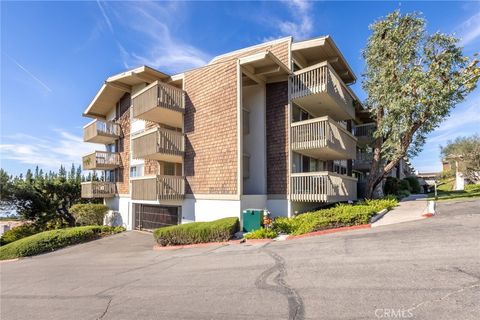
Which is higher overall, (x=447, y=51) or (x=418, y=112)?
(x=447, y=51)

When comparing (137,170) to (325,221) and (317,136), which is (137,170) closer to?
(317,136)

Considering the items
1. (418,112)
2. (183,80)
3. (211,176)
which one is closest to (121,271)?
(211,176)

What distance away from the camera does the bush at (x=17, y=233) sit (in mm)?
20453

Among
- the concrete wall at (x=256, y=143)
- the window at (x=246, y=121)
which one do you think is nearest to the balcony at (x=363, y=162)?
the concrete wall at (x=256, y=143)

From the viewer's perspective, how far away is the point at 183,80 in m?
16.2

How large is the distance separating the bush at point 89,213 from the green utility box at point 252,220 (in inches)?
553

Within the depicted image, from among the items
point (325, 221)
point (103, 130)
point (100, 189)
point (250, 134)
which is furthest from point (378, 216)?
point (103, 130)

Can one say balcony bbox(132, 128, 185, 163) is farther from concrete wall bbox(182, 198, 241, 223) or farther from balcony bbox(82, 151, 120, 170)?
balcony bbox(82, 151, 120, 170)

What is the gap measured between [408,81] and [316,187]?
28.3 feet

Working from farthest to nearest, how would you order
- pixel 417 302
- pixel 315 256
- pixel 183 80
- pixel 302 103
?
1. pixel 183 80
2. pixel 302 103
3. pixel 315 256
4. pixel 417 302

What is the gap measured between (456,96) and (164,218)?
57.8 ft

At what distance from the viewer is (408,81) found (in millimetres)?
15672

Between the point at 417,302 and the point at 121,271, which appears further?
the point at 121,271

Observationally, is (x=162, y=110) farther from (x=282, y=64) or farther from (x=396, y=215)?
(x=396, y=215)
